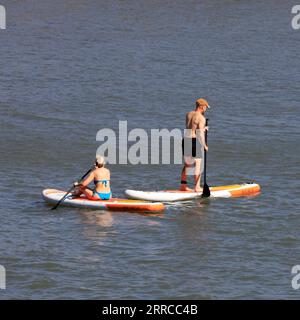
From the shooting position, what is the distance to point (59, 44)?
132 ft

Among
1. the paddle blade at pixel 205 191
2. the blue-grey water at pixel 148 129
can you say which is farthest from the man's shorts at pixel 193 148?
the blue-grey water at pixel 148 129

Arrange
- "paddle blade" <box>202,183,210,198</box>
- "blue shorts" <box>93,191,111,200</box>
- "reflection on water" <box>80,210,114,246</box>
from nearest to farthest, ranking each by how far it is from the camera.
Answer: "reflection on water" <box>80,210,114,246</box> → "blue shorts" <box>93,191,111,200</box> → "paddle blade" <box>202,183,210,198</box>

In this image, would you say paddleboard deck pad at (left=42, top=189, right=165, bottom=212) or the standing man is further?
the standing man

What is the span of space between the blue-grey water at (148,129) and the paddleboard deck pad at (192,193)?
19cm

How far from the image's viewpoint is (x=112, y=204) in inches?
959

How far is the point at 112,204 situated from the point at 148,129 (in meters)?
7.36

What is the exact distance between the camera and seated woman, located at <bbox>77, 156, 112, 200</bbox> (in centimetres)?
2423

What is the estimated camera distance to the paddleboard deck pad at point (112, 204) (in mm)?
24375

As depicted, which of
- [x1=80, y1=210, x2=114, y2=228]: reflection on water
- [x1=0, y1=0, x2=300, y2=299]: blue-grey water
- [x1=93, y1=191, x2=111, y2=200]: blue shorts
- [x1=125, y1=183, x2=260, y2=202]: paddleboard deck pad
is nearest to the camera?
[x1=0, y1=0, x2=300, y2=299]: blue-grey water

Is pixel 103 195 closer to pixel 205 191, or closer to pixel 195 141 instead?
pixel 205 191

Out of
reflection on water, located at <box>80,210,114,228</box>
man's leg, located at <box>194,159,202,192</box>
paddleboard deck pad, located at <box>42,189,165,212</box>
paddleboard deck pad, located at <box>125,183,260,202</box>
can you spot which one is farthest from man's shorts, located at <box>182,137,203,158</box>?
reflection on water, located at <box>80,210,114,228</box>

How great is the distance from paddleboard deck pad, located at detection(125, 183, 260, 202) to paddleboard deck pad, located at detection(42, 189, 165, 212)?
1.52 feet

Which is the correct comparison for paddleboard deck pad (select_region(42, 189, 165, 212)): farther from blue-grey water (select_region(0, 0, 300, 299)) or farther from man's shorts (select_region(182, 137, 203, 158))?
man's shorts (select_region(182, 137, 203, 158))

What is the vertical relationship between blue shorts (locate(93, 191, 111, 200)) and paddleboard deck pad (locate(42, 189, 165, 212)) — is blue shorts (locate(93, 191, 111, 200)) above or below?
above
